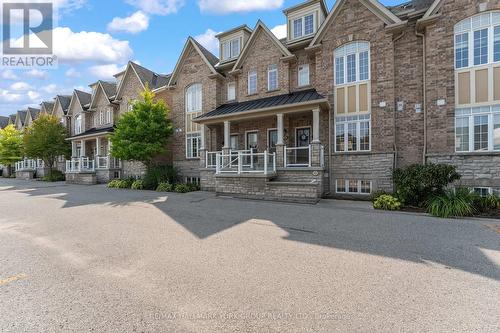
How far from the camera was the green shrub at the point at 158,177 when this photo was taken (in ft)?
58.3

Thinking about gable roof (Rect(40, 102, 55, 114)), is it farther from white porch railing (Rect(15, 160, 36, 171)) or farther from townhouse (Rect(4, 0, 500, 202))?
townhouse (Rect(4, 0, 500, 202))

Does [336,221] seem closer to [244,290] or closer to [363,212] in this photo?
[363,212]

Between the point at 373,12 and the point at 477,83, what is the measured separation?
5.91 meters

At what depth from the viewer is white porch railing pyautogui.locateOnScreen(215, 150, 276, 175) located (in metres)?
12.7

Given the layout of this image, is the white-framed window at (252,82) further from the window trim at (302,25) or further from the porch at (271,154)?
the window trim at (302,25)

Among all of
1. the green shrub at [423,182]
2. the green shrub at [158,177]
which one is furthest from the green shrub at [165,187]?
the green shrub at [423,182]

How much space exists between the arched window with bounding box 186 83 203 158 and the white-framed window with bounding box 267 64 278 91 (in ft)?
18.3

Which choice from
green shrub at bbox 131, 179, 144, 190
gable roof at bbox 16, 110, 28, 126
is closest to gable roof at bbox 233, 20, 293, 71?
green shrub at bbox 131, 179, 144, 190

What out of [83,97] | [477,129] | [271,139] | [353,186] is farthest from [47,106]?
[477,129]

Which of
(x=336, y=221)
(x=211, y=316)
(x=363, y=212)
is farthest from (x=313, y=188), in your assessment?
(x=211, y=316)

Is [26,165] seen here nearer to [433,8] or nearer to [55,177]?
[55,177]

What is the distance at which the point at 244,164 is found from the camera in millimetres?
14594

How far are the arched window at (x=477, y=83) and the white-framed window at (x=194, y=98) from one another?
15220 millimetres

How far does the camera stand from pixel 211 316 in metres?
3.04
